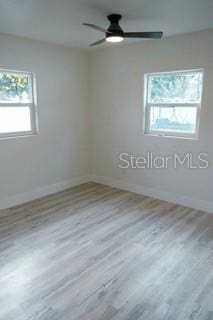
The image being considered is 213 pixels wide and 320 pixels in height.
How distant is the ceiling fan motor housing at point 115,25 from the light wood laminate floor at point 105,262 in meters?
2.30

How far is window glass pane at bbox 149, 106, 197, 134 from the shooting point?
12.1 ft

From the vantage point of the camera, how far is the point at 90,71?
4.70 meters

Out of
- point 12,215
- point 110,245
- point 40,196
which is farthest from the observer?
point 40,196

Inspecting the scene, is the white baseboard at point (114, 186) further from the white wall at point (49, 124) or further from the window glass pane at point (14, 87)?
the window glass pane at point (14, 87)

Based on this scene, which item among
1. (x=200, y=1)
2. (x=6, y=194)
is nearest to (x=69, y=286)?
(x=6, y=194)

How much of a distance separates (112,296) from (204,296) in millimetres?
767

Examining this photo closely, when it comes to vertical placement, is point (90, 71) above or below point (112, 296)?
above

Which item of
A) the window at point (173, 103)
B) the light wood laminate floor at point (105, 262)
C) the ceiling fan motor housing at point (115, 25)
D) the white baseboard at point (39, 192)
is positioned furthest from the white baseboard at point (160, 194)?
the ceiling fan motor housing at point (115, 25)

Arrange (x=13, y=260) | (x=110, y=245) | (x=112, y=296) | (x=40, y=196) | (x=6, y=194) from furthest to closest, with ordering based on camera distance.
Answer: (x=40, y=196) → (x=6, y=194) → (x=110, y=245) → (x=13, y=260) → (x=112, y=296)

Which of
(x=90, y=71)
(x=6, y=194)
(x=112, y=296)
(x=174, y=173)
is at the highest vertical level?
(x=90, y=71)

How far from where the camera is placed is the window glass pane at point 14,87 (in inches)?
142

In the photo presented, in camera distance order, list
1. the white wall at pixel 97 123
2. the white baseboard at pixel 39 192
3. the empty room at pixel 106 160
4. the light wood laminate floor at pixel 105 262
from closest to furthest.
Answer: the light wood laminate floor at pixel 105 262
the empty room at pixel 106 160
the white wall at pixel 97 123
the white baseboard at pixel 39 192

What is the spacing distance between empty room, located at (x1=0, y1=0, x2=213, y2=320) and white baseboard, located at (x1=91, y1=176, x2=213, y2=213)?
2 cm

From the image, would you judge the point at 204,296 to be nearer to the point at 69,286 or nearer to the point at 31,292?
the point at 69,286
